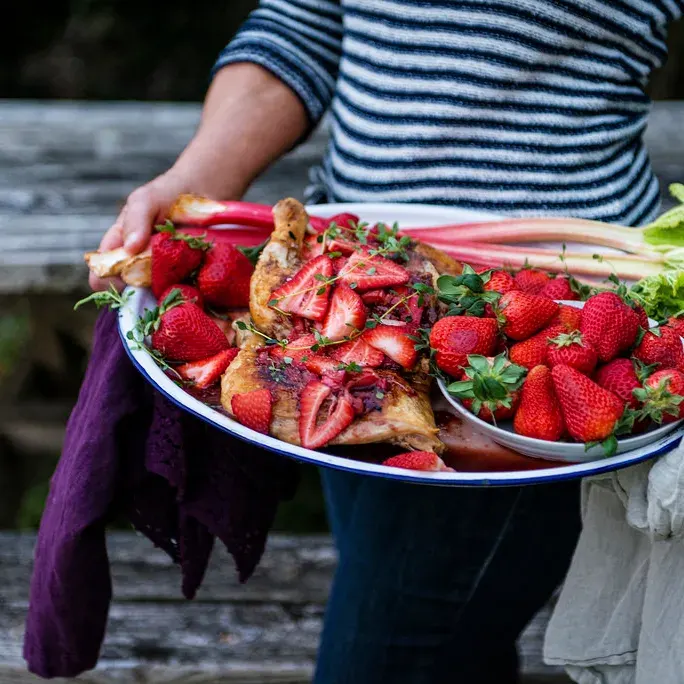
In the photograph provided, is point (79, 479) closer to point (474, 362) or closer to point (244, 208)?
point (244, 208)

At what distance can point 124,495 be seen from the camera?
1.37 m

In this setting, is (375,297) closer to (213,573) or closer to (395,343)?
(395,343)

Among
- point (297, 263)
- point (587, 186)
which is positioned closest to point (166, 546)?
point (297, 263)

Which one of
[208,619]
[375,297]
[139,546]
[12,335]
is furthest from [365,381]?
[12,335]

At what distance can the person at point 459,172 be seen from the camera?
1435mm

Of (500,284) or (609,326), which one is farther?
(500,284)

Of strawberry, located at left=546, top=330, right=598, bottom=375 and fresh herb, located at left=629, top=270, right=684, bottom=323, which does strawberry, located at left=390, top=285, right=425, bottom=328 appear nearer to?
strawberry, located at left=546, top=330, right=598, bottom=375

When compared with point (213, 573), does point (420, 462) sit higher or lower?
higher

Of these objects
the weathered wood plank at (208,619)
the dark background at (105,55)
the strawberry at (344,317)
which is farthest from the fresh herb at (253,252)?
the dark background at (105,55)

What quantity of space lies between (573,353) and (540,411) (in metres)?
0.09

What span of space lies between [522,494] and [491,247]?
44 centimetres

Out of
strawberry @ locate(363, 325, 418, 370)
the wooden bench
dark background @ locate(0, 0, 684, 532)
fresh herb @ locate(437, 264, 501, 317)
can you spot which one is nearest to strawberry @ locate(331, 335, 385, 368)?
strawberry @ locate(363, 325, 418, 370)

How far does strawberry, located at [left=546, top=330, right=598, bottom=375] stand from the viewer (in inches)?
42.1

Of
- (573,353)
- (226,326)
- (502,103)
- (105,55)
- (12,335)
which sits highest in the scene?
(502,103)
